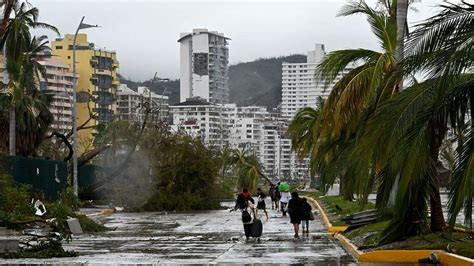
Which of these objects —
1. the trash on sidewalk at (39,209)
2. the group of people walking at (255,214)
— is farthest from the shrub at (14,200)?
the group of people walking at (255,214)

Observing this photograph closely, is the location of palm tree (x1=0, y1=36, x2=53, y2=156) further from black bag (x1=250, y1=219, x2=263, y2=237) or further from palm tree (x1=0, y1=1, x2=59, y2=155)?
black bag (x1=250, y1=219, x2=263, y2=237)

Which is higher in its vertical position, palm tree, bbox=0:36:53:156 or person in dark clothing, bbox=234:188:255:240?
palm tree, bbox=0:36:53:156

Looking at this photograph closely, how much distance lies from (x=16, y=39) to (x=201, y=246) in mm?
19900

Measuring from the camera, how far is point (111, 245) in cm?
2786

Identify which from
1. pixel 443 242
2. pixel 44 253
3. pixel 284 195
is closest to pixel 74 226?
pixel 44 253

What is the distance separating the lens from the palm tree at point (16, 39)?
4366cm

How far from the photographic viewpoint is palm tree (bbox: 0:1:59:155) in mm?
43656

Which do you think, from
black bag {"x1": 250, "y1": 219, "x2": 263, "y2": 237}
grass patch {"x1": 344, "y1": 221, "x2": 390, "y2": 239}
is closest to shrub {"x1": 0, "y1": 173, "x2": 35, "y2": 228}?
black bag {"x1": 250, "y1": 219, "x2": 263, "y2": 237}

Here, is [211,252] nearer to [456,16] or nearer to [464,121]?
[464,121]

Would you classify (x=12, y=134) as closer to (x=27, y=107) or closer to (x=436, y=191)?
(x=27, y=107)

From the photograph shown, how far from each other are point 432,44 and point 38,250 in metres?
11.4

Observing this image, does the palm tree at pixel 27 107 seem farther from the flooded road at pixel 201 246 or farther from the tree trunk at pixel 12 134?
the flooded road at pixel 201 246

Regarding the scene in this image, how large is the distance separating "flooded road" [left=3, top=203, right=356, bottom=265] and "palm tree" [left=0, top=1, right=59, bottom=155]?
31.9 ft

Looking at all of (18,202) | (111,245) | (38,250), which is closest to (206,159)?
(18,202)
